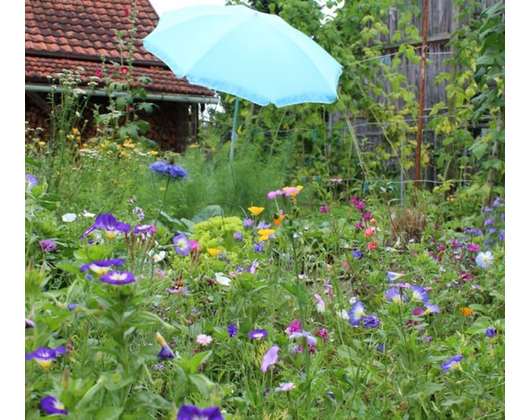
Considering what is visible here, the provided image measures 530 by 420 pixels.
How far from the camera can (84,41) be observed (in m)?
9.12

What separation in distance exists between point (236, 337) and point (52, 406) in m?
0.87

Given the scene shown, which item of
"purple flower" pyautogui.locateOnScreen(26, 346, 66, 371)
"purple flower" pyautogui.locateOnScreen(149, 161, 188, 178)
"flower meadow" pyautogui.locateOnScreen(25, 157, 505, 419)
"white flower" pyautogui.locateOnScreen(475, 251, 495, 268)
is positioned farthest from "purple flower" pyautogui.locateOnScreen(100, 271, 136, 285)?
"white flower" pyautogui.locateOnScreen(475, 251, 495, 268)

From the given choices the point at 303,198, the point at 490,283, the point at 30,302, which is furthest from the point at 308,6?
the point at 30,302

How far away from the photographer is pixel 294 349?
169 cm

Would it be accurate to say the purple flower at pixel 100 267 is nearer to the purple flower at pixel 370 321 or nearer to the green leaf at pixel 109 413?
the green leaf at pixel 109 413

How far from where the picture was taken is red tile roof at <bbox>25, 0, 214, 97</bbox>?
8500 millimetres

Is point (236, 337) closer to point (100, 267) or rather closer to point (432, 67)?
point (100, 267)

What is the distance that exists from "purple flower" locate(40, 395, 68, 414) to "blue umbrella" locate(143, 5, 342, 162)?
3.29 meters

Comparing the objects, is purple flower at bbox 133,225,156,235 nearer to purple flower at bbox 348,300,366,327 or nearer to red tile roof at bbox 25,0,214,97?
purple flower at bbox 348,300,366,327

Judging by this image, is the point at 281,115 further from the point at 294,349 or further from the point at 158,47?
the point at 294,349

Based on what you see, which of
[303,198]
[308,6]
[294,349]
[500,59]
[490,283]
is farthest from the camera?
[308,6]

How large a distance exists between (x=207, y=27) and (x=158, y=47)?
1.16ft

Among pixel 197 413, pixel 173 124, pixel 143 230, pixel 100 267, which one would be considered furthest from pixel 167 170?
pixel 173 124

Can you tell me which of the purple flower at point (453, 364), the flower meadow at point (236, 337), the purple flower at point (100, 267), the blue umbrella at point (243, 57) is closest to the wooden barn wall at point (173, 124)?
the blue umbrella at point (243, 57)
